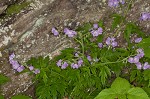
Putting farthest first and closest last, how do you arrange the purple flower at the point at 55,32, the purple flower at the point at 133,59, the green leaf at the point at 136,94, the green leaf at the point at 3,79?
the purple flower at the point at 55,32
the green leaf at the point at 3,79
the purple flower at the point at 133,59
the green leaf at the point at 136,94

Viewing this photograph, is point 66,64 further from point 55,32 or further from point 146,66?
point 146,66

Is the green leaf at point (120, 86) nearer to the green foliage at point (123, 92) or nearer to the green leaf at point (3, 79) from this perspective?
the green foliage at point (123, 92)

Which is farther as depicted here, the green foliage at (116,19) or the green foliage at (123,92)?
the green foliage at (116,19)

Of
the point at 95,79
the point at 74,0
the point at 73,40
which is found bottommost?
the point at 95,79

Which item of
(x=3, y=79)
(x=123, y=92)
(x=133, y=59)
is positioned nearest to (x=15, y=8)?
(x=3, y=79)

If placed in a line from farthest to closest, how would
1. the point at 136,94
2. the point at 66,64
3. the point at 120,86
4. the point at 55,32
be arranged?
1. the point at 55,32
2. the point at 66,64
3. the point at 120,86
4. the point at 136,94

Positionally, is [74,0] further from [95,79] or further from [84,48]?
[95,79]

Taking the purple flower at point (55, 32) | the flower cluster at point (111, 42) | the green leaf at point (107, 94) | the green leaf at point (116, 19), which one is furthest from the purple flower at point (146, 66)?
the purple flower at point (55, 32)

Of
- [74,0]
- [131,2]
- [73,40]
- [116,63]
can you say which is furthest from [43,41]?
[131,2]
